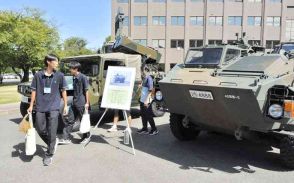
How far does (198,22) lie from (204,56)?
4524 cm

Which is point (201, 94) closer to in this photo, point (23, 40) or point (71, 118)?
point (71, 118)

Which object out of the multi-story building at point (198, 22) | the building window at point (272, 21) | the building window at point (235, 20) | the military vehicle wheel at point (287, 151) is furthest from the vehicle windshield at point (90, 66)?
the building window at point (272, 21)

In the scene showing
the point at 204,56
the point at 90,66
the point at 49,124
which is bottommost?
the point at 49,124

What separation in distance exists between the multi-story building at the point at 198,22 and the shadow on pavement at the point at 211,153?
42857 mm

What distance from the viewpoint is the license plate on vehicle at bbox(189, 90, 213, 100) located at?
20.6 ft

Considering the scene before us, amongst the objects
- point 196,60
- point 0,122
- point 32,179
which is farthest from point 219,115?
point 0,122

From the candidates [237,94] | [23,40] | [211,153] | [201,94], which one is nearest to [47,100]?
[201,94]

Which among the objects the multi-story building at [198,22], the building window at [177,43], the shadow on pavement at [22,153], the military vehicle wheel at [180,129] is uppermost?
the multi-story building at [198,22]

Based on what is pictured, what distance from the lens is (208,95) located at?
6289 mm

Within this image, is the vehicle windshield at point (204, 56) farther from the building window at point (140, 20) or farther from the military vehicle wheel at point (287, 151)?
the building window at point (140, 20)

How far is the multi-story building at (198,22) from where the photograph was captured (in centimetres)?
5081

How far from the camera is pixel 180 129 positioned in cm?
817

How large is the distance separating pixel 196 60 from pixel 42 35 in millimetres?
30709

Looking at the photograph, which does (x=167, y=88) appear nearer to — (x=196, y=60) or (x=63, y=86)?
(x=196, y=60)
